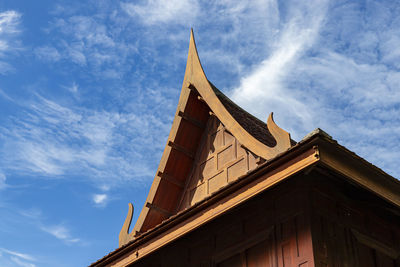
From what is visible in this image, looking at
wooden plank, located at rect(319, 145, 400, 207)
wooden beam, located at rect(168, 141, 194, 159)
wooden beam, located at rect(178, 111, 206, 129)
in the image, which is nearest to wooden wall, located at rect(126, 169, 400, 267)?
wooden plank, located at rect(319, 145, 400, 207)

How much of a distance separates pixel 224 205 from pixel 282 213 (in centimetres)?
83

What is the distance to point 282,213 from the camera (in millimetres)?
7289

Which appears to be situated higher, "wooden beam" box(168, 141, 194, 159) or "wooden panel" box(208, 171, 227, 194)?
"wooden beam" box(168, 141, 194, 159)

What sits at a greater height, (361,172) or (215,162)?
(215,162)

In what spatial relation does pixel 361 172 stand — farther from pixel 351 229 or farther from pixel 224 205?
pixel 224 205

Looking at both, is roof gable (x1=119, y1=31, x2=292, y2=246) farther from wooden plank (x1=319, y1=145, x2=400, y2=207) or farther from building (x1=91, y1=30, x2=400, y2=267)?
wooden plank (x1=319, y1=145, x2=400, y2=207)

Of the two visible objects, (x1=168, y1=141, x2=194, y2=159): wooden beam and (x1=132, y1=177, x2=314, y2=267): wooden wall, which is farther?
(x1=168, y1=141, x2=194, y2=159): wooden beam

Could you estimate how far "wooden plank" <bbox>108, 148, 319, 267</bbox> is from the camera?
623 centimetres

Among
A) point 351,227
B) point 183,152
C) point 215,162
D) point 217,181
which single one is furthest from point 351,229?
point 183,152

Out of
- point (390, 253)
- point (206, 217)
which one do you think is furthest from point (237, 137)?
point (390, 253)

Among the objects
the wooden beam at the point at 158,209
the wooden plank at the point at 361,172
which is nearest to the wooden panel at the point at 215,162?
the wooden beam at the point at 158,209

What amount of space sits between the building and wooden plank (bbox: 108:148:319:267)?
0.01 metres

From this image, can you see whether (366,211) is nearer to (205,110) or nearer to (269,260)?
(269,260)

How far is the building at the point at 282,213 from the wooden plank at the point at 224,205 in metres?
0.01
